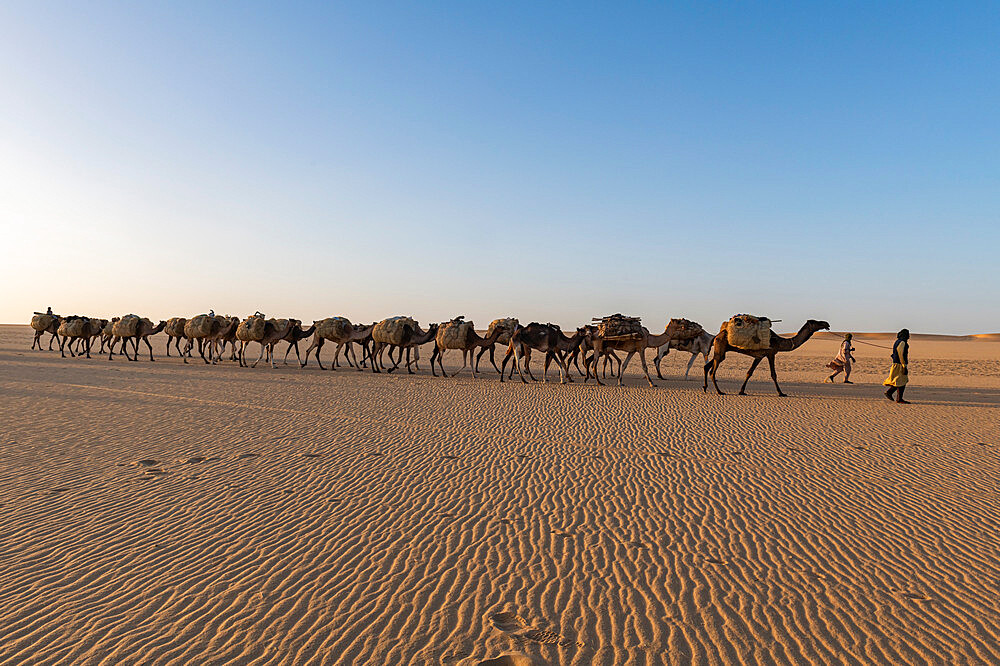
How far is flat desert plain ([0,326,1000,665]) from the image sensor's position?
3.58 meters

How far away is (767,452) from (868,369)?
26.8 metres

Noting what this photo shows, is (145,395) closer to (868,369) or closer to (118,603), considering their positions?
(118,603)

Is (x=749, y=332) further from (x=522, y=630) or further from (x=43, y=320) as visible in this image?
(x=43, y=320)

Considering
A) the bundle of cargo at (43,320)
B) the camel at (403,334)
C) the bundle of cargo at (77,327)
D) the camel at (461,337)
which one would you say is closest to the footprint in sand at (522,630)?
the camel at (461,337)

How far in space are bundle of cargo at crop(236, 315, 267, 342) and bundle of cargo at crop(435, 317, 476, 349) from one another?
29.8 ft

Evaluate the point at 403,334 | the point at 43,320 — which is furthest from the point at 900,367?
the point at 43,320

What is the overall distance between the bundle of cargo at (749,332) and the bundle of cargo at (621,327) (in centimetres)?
323

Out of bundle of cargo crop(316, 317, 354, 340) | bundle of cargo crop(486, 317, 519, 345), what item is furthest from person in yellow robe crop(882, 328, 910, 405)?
bundle of cargo crop(316, 317, 354, 340)

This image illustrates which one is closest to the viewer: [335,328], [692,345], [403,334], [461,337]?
[461,337]

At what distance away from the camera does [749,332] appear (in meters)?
16.6

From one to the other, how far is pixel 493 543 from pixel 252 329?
77.9ft

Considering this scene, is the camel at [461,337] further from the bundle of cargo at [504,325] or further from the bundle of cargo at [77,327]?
the bundle of cargo at [77,327]

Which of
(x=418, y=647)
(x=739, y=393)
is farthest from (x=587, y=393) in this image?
(x=418, y=647)

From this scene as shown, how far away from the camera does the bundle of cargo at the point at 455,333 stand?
2211 centimetres
